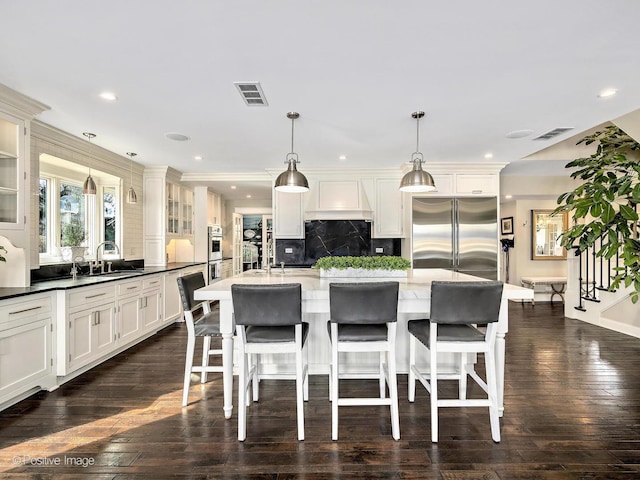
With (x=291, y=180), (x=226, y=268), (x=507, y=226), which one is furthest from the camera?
(x=507, y=226)

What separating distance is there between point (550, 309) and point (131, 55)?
7.46 meters

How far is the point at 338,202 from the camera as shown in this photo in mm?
5777

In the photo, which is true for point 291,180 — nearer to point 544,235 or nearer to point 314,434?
point 314,434

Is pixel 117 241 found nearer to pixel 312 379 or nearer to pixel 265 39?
pixel 312 379

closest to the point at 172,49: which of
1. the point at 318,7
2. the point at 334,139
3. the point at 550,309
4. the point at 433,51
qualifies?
the point at 318,7

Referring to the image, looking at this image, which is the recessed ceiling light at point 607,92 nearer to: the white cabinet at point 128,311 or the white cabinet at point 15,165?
the white cabinet at point 15,165

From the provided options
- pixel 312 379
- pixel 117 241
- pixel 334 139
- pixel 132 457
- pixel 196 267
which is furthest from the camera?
pixel 196 267

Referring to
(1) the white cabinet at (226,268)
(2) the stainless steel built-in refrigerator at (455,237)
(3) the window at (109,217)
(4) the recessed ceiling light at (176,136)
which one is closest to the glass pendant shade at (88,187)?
(4) the recessed ceiling light at (176,136)

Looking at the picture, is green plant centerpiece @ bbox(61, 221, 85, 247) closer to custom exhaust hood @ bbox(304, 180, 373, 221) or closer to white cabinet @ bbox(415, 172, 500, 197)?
custom exhaust hood @ bbox(304, 180, 373, 221)

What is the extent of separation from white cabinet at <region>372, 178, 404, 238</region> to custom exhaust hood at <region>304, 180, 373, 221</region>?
0.22 metres

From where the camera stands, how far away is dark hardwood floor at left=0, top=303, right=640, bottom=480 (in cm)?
201

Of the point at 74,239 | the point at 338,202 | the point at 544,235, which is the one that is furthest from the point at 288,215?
the point at 544,235

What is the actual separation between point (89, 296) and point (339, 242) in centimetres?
381

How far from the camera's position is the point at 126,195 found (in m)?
5.38
